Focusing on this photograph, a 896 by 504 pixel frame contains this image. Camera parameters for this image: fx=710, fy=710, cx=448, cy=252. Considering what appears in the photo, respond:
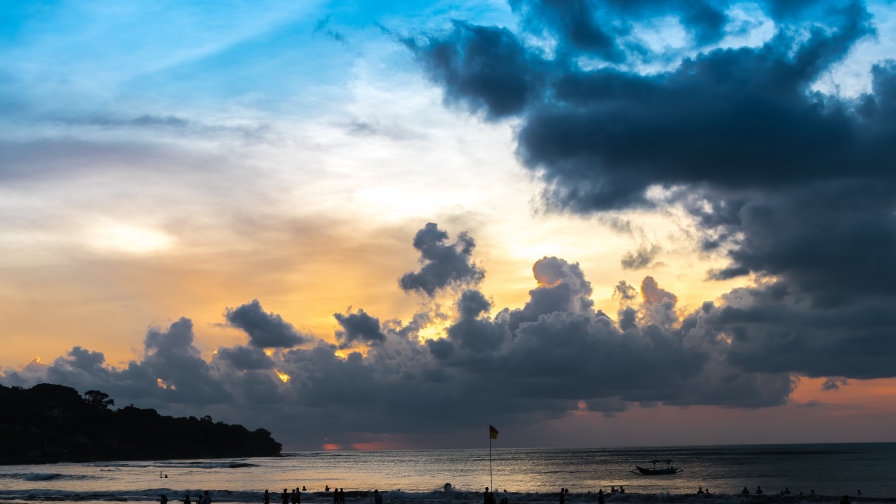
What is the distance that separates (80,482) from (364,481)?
45668mm

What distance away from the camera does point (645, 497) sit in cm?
7294

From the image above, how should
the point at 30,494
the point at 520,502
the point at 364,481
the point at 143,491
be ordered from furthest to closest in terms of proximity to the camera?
1. the point at 364,481
2. the point at 143,491
3. the point at 30,494
4. the point at 520,502

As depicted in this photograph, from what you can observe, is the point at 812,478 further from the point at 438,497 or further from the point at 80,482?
the point at 80,482

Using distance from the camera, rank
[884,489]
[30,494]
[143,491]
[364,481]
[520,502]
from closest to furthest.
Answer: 1. [520,502]
2. [30,494]
3. [143,491]
4. [884,489]
5. [364,481]

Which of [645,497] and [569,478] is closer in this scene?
[645,497]

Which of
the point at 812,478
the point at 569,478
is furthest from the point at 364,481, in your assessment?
the point at 812,478

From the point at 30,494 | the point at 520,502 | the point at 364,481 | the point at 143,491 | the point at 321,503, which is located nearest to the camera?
the point at 520,502

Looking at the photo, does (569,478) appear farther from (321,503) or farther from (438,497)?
(321,503)

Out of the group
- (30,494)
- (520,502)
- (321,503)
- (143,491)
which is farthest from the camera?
(143,491)

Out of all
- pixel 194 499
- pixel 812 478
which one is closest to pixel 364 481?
pixel 194 499

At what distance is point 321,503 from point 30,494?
35.4 m

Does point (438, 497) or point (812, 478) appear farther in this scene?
point (812, 478)

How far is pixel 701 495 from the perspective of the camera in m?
73.6

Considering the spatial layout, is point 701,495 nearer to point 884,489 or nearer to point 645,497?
point 645,497
